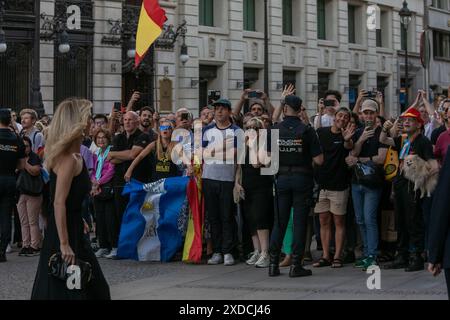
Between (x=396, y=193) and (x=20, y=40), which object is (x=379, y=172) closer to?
(x=396, y=193)

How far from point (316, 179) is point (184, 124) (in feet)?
7.36

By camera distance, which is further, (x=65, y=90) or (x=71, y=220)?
(x=65, y=90)

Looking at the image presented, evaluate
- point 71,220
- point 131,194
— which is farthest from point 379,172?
point 71,220

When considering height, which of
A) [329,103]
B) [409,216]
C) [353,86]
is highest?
[353,86]

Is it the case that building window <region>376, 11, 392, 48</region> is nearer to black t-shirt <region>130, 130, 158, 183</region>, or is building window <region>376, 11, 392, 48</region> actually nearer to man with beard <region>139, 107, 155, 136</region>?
man with beard <region>139, 107, 155, 136</region>

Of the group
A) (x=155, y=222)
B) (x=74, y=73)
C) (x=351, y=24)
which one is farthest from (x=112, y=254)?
(x=351, y=24)

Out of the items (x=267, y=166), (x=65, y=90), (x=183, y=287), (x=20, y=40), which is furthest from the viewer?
(x=65, y=90)

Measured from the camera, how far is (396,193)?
456 inches

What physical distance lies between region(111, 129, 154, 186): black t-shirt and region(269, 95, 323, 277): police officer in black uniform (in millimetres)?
2863

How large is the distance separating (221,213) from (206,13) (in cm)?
2434

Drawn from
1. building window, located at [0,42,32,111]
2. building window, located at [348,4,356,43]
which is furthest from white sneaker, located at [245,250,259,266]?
building window, located at [348,4,356,43]

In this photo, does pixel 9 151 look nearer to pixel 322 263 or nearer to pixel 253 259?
pixel 253 259

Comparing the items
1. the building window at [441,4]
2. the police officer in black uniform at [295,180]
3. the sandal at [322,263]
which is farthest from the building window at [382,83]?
the police officer in black uniform at [295,180]

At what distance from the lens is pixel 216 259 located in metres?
12.4
